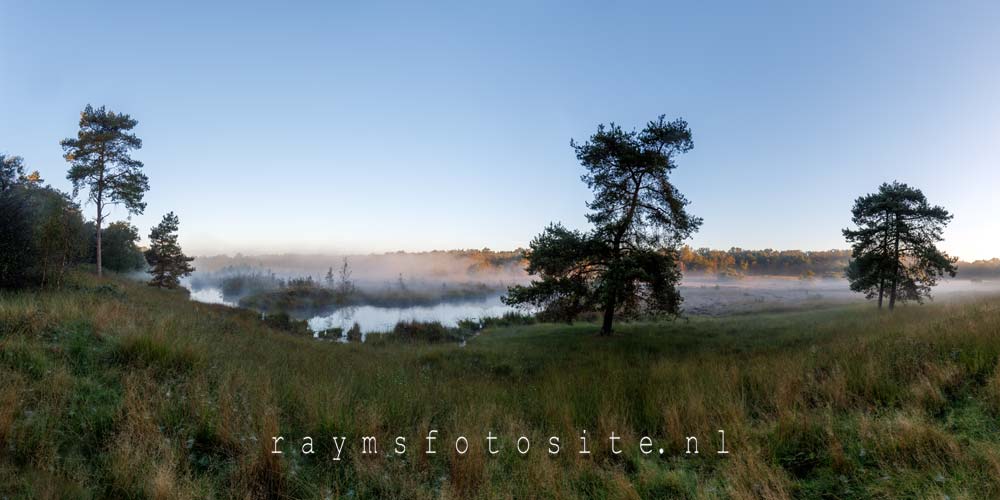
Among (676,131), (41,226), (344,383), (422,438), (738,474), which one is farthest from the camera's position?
(676,131)

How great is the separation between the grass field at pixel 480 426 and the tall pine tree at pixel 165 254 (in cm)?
4314

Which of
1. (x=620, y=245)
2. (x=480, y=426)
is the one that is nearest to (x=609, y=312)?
(x=620, y=245)

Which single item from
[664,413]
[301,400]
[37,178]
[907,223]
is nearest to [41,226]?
[301,400]

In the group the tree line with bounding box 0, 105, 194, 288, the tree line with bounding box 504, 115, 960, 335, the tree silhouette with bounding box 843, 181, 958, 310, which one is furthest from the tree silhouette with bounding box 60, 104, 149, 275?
the tree silhouette with bounding box 843, 181, 958, 310

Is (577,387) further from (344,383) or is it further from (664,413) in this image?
(344,383)

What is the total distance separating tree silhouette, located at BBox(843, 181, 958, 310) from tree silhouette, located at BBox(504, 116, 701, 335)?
15.9m

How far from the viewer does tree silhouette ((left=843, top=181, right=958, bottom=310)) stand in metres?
22.8

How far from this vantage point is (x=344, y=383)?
25.3 ft

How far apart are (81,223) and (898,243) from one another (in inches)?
1870

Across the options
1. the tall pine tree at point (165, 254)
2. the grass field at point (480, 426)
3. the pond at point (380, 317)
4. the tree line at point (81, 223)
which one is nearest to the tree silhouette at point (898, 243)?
the grass field at point (480, 426)

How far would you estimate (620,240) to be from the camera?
62.3 ft

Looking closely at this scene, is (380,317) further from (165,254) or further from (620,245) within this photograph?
(620,245)

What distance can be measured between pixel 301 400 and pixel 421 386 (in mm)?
2575

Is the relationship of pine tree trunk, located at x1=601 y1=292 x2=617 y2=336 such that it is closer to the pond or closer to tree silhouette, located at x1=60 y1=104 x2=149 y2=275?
the pond
